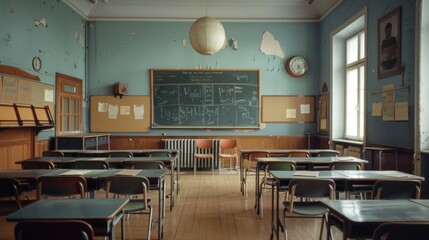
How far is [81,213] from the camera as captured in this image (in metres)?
2.05

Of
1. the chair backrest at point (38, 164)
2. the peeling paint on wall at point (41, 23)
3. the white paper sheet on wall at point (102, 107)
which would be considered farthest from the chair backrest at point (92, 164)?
the white paper sheet on wall at point (102, 107)

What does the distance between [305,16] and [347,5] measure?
1.73 meters

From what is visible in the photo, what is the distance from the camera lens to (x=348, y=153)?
6.55m

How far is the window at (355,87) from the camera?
6625 millimetres

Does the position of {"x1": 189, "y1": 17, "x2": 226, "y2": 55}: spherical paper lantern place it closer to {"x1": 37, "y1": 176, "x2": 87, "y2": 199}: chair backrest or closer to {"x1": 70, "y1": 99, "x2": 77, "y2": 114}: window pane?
{"x1": 37, "y1": 176, "x2": 87, "y2": 199}: chair backrest

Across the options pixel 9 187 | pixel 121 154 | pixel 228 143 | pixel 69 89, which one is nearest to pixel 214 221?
pixel 121 154

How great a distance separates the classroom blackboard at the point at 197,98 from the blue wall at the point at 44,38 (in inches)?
75.3

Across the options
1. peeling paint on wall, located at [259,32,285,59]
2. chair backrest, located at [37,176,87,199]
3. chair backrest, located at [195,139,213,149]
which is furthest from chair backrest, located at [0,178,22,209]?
peeling paint on wall, located at [259,32,285,59]

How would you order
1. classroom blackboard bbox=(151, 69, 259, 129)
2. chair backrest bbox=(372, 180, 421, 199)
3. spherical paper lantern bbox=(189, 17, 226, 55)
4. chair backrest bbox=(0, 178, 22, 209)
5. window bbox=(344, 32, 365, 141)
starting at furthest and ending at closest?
classroom blackboard bbox=(151, 69, 259, 129)
window bbox=(344, 32, 365, 141)
spherical paper lantern bbox=(189, 17, 226, 55)
chair backrest bbox=(0, 178, 22, 209)
chair backrest bbox=(372, 180, 421, 199)

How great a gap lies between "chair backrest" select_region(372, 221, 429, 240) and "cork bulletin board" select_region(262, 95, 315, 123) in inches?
263

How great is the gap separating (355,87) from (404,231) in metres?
5.76

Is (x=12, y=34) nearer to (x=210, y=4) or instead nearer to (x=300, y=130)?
(x=210, y=4)

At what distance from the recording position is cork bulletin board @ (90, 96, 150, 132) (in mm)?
8320

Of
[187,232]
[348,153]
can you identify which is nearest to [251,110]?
[348,153]
